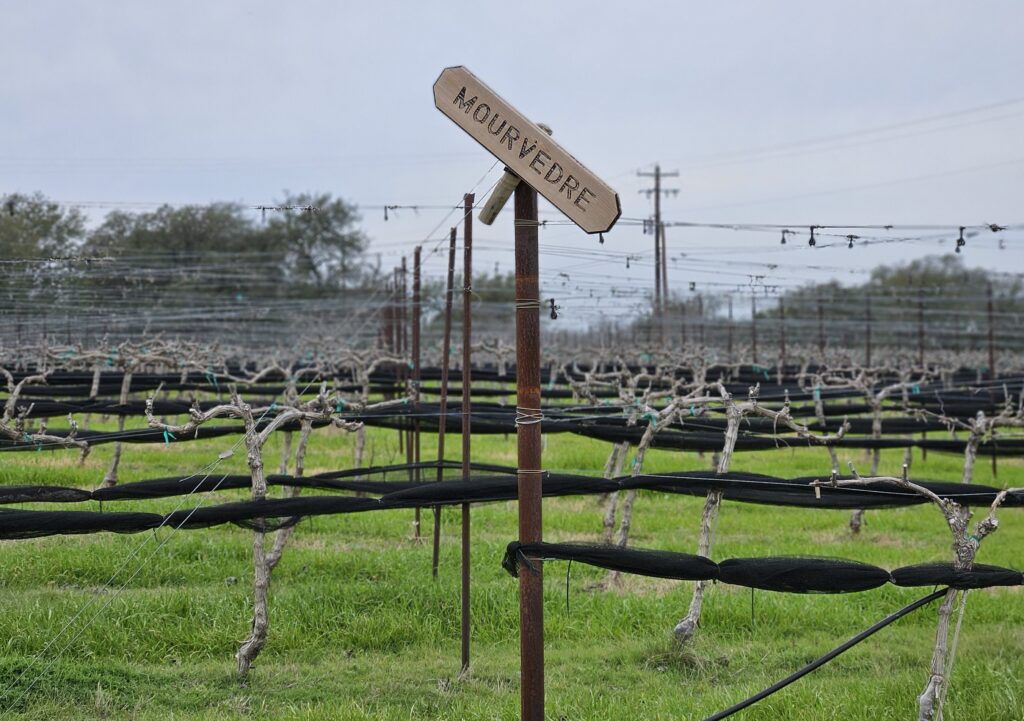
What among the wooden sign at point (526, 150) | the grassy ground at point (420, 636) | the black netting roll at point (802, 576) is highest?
the wooden sign at point (526, 150)

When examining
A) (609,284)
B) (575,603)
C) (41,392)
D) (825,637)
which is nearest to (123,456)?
(41,392)

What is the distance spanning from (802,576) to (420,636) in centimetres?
301

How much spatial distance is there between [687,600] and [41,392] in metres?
12.2

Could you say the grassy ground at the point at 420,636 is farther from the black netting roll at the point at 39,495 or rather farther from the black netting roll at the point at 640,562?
the black netting roll at the point at 640,562

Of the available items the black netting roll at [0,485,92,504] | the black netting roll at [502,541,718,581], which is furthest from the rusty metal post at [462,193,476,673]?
the black netting roll at [0,485,92,504]

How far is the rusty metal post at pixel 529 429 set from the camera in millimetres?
3830

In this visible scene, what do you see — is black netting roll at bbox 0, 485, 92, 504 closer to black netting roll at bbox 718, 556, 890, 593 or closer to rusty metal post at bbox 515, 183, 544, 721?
rusty metal post at bbox 515, 183, 544, 721

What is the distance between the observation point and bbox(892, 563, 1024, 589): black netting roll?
13.9ft

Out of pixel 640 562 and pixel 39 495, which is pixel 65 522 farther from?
→ pixel 640 562

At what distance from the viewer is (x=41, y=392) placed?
1591cm

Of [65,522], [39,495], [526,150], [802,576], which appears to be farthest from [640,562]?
[39,495]

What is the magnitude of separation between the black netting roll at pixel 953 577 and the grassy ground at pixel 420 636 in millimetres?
1015

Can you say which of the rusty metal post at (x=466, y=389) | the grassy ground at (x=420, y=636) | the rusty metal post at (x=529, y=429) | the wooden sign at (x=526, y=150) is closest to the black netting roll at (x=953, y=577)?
the grassy ground at (x=420, y=636)

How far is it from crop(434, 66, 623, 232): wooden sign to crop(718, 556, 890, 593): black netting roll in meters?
1.74
